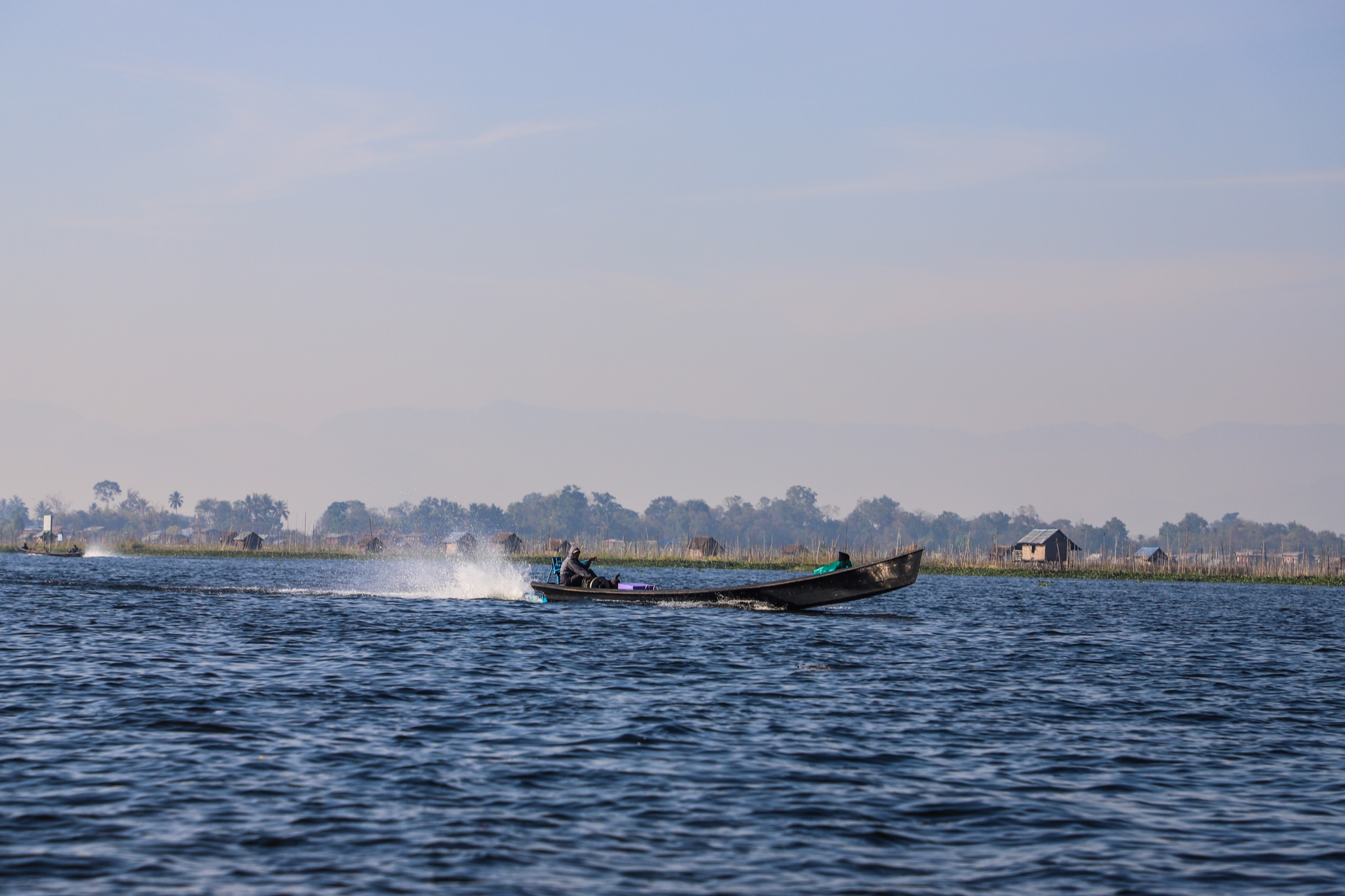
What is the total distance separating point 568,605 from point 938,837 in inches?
1247

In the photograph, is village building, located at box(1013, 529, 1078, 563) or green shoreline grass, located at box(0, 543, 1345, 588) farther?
village building, located at box(1013, 529, 1078, 563)

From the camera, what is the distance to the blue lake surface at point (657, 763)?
11367 mm

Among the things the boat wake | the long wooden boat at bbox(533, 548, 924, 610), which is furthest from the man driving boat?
the boat wake

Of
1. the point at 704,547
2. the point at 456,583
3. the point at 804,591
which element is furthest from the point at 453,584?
the point at 704,547

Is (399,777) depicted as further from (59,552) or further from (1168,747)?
(59,552)

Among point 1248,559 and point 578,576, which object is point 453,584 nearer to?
point 578,576

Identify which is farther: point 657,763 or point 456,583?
point 456,583

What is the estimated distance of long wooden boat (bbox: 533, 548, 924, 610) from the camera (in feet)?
123

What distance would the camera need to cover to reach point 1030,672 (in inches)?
1042

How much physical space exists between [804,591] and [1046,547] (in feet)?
268

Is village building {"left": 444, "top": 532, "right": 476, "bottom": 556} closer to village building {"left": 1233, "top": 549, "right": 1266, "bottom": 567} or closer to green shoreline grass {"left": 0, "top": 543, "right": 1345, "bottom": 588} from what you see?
green shoreline grass {"left": 0, "top": 543, "right": 1345, "bottom": 588}

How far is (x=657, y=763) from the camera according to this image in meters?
15.8

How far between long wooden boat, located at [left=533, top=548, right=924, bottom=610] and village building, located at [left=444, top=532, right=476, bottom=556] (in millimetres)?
109290

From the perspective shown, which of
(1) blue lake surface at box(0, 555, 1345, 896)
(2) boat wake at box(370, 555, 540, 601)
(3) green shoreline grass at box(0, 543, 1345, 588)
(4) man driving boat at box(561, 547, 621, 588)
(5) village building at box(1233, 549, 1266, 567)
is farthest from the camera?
(5) village building at box(1233, 549, 1266, 567)
